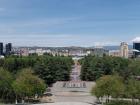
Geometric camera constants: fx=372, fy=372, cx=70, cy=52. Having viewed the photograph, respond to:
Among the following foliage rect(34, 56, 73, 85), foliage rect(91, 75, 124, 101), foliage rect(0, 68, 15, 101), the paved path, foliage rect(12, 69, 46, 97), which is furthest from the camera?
foliage rect(34, 56, 73, 85)

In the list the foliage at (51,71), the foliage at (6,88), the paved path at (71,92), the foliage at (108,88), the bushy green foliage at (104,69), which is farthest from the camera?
the bushy green foliage at (104,69)

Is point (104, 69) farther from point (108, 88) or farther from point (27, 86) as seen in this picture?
point (27, 86)

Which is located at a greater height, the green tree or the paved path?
the green tree

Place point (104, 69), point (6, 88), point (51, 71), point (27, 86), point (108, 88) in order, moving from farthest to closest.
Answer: point (104, 69) < point (51, 71) < point (6, 88) < point (27, 86) < point (108, 88)

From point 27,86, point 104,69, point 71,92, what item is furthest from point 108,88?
point 104,69

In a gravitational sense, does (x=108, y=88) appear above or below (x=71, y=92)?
above

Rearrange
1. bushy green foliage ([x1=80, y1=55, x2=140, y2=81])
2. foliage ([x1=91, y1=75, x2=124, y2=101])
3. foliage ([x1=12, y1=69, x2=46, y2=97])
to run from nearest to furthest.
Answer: foliage ([x1=91, y1=75, x2=124, y2=101])
foliage ([x1=12, y1=69, x2=46, y2=97])
bushy green foliage ([x1=80, y1=55, x2=140, y2=81])

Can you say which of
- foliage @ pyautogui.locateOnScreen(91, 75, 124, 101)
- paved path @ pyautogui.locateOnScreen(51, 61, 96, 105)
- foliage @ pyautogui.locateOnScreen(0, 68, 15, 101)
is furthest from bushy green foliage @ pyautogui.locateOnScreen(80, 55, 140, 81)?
foliage @ pyautogui.locateOnScreen(0, 68, 15, 101)

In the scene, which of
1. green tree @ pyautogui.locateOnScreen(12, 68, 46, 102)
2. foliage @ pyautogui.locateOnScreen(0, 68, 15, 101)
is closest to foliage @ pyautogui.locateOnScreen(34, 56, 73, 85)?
foliage @ pyautogui.locateOnScreen(0, 68, 15, 101)

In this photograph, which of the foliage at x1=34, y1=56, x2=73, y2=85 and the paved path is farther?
the foliage at x1=34, y1=56, x2=73, y2=85

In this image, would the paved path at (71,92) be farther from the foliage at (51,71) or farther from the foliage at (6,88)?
the foliage at (6,88)

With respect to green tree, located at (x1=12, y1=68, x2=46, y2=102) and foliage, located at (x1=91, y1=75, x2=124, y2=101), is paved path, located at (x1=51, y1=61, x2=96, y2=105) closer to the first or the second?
green tree, located at (x1=12, y1=68, x2=46, y2=102)

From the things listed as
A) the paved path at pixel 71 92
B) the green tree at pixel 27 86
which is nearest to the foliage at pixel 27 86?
the green tree at pixel 27 86

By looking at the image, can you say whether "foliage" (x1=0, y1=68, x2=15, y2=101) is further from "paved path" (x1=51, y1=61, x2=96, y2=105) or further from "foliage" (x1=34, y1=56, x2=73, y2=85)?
"foliage" (x1=34, y1=56, x2=73, y2=85)
